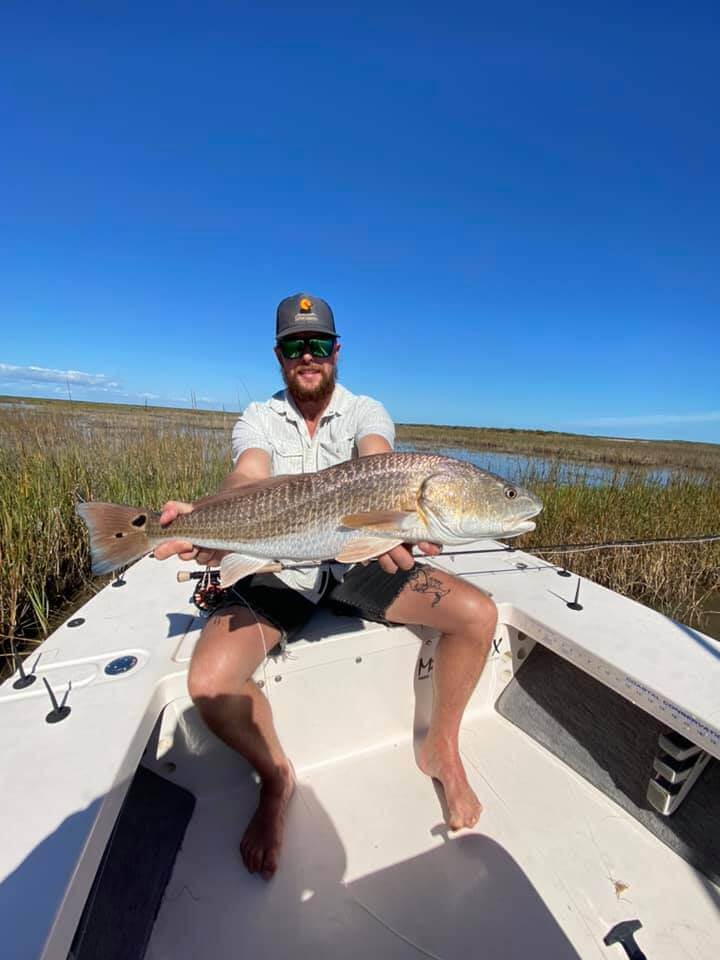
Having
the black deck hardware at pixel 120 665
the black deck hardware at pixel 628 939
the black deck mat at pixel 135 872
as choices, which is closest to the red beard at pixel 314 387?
the black deck hardware at pixel 120 665

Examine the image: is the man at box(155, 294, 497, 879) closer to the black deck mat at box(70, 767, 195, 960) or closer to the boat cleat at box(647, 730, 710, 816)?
the black deck mat at box(70, 767, 195, 960)

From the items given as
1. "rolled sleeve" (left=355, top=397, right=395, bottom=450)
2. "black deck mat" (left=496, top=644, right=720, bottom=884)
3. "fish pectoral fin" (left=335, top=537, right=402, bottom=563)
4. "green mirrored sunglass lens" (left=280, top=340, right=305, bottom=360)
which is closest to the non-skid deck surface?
"black deck mat" (left=496, top=644, right=720, bottom=884)

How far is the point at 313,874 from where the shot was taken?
8.49 ft

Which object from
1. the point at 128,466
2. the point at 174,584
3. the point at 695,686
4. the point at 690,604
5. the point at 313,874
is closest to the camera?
the point at 695,686

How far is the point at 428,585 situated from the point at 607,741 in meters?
1.61

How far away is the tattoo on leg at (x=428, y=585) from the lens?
9.95 ft

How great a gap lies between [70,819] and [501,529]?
2.46 meters

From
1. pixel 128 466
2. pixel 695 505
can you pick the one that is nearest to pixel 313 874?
pixel 128 466

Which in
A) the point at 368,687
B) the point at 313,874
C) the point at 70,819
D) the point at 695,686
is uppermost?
the point at 695,686

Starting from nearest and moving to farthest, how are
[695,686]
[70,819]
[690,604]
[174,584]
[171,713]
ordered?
1. [70,819]
2. [695,686]
3. [171,713]
4. [174,584]
5. [690,604]

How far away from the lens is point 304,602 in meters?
3.20

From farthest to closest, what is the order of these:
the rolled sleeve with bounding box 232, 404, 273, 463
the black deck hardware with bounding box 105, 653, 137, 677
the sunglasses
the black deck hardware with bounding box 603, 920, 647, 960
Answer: the rolled sleeve with bounding box 232, 404, 273, 463 → the sunglasses → the black deck hardware with bounding box 105, 653, 137, 677 → the black deck hardware with bounding box 603, 920, 647, 960

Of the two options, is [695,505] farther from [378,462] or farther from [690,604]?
[378,462]

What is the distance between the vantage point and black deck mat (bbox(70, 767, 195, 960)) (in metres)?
1.97
